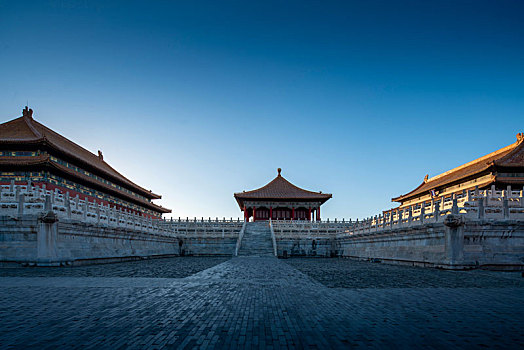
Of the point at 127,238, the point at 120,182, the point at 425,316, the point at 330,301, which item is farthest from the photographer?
the point at 120,182

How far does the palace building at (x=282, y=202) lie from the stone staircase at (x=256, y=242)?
9.57m

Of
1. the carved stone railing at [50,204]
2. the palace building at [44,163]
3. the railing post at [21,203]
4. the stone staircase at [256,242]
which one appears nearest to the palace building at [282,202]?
the stone staircase at [256,242]

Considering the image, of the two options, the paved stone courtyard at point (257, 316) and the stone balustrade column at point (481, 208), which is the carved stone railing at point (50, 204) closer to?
the paved stone courtyard at point (257, 316)

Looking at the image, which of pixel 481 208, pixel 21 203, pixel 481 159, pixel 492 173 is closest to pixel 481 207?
pixel 481 208

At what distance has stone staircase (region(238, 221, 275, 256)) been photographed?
81.3 feet

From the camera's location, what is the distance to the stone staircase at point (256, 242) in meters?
24.8

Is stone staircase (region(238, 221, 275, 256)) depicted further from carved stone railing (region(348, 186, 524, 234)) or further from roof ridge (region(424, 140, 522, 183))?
roof ridge (region(424, 140, 522, 183))

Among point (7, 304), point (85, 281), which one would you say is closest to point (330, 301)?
point (7, 304)

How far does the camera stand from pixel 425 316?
16.8ft

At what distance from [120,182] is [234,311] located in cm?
3435

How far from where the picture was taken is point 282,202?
4369 centimetres

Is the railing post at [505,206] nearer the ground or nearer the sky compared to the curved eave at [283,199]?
nearer the ground

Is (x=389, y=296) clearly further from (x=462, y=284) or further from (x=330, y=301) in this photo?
(x=462, y=284)

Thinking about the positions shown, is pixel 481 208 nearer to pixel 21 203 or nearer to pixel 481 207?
pixel 481 207
